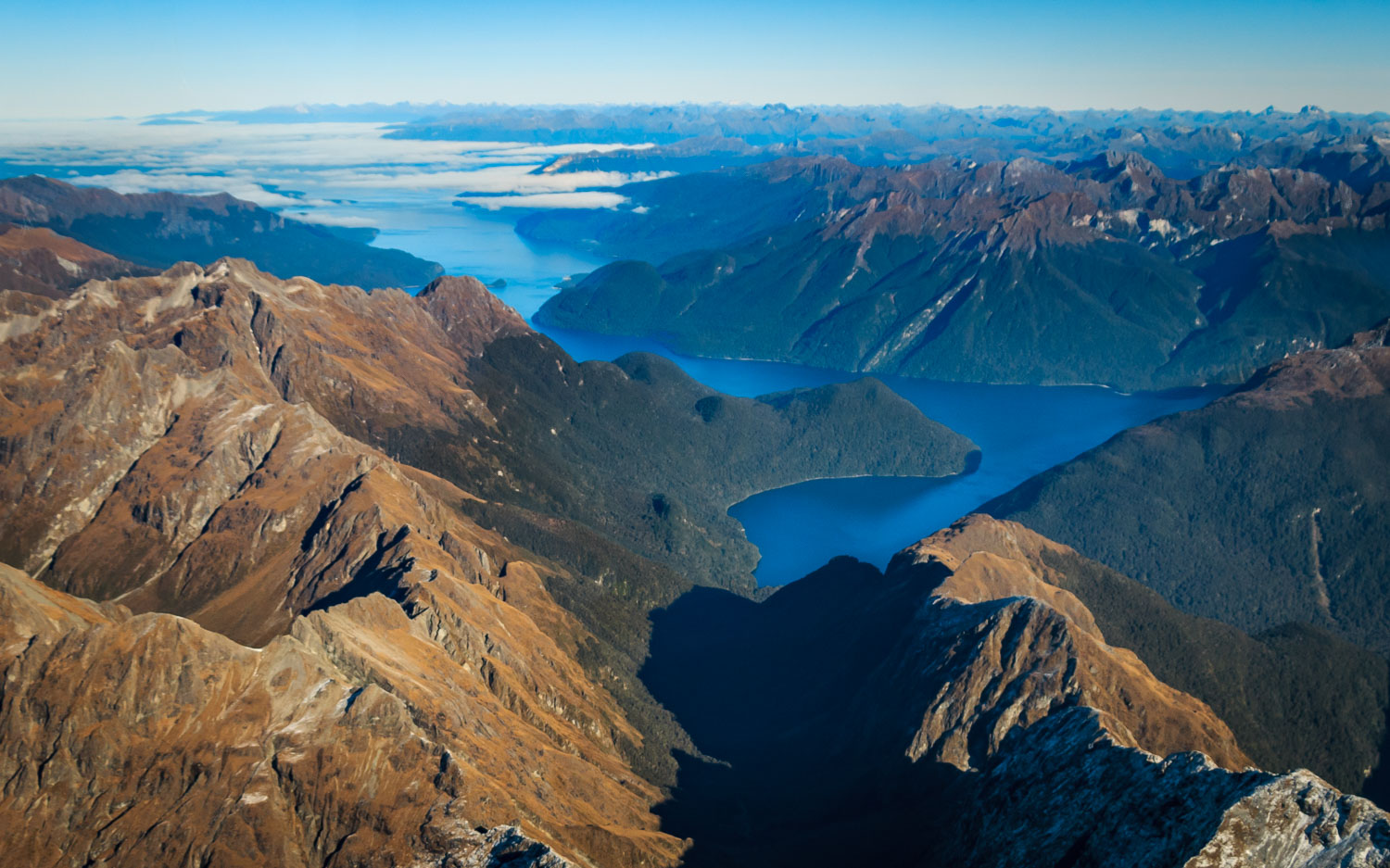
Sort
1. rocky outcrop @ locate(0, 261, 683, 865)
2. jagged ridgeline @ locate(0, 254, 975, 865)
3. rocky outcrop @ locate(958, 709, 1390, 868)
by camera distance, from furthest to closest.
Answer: jagged ridgeline @ locate(0, 254, 975, 865) < rocky outcrop @ locate(0, 261, 683, 865) < rocky outcrop @ locate(958, 709, 1390, 868)

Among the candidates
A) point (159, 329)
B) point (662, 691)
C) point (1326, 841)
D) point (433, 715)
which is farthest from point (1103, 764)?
point (159, 329)

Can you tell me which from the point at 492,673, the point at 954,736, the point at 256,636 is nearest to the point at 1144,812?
the point at 954,736

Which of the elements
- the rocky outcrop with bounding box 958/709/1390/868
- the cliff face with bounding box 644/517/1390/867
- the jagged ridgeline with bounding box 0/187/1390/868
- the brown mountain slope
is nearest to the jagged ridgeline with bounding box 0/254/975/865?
the brown mountain slope

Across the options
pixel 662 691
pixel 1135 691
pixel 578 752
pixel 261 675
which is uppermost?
pixel 261 675

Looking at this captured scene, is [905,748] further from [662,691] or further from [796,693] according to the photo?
[662,691]

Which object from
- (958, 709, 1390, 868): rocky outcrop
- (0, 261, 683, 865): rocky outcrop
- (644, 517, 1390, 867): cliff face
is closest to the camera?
(958, 709, 1390, 868): rocky outcrop

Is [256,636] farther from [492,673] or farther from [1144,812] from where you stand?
[1144,812]

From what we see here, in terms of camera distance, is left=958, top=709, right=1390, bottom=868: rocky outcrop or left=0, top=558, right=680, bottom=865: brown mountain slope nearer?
left=958, top=709, right=1390, bottom=868: rocky outcrop

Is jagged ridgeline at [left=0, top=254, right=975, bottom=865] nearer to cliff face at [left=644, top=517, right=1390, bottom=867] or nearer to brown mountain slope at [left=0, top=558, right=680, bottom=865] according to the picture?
brown mountain slope at [left=0, top=558, right=680, bottom=865]
